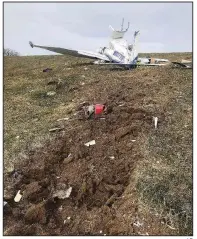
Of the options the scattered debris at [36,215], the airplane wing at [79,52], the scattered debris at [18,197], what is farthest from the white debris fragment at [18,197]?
the airplane wing at [79,52]

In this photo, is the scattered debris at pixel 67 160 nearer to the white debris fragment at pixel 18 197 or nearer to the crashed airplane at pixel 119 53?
the white debris fragment at pixel 18 197

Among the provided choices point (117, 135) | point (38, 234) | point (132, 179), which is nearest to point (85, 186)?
point (132, 179)

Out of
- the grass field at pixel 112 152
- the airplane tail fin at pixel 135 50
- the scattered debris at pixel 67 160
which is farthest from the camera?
the airplane tail fin at pixel 135 50

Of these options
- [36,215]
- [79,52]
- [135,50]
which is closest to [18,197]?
[36,215]

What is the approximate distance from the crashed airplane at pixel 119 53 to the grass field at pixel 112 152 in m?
2.92

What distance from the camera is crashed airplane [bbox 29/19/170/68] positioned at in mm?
19667

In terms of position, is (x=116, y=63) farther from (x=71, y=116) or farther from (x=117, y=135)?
(x=117, y=135)

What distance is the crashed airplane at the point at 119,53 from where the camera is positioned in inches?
774

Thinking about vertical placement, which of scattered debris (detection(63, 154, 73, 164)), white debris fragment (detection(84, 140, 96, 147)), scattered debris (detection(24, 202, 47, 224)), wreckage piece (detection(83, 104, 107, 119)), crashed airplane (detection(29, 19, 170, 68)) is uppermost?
crashed airplane (detection(29, 19, 170, 68))

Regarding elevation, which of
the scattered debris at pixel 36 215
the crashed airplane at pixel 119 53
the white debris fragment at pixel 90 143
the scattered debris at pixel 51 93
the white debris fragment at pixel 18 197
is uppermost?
the crashed airplane at pixel 119 53

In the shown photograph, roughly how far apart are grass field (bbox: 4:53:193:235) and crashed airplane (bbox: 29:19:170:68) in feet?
9.58

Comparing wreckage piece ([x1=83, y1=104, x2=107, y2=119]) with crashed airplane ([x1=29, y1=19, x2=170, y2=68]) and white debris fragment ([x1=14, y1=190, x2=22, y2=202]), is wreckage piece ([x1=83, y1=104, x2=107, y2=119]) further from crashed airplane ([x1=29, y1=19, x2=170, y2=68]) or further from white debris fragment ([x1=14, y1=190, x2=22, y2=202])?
crashed airplane ([x1=29, y1=19, x2=170, y2=68])

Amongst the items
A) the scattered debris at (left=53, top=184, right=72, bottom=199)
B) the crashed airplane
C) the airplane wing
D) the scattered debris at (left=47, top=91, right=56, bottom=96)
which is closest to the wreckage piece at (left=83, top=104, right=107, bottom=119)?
the scattered debris at (left=47, top=91, right=56, bottom=96)

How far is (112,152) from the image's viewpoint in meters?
10.2
